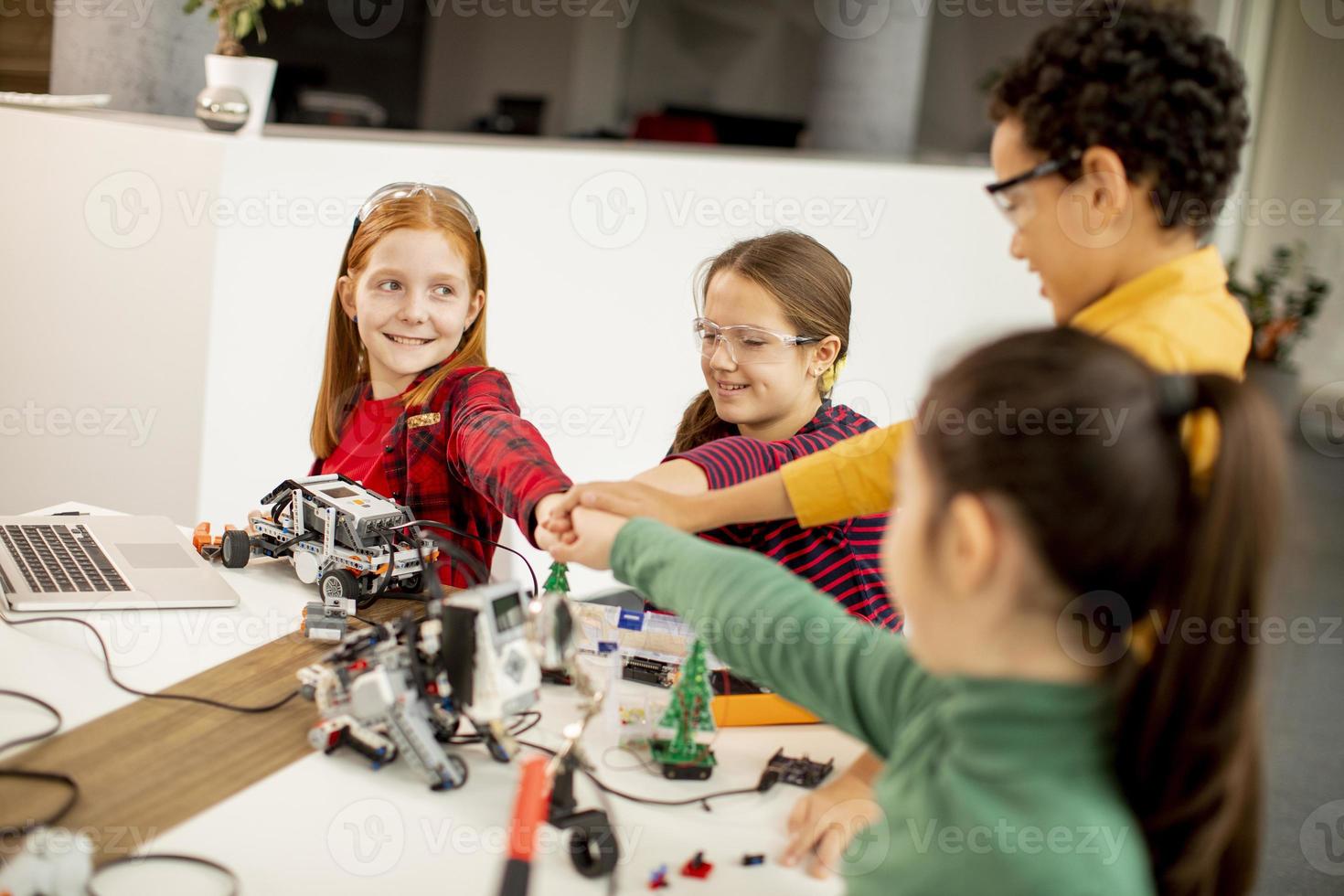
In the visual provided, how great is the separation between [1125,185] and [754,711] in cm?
68

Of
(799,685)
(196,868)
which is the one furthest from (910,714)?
(196,868)

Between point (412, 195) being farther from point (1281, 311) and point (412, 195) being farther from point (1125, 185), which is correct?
point (1281, 311)

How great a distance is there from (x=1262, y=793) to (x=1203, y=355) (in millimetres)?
445

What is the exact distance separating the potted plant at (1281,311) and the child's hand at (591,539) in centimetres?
519

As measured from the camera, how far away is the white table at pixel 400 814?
0.96 metres

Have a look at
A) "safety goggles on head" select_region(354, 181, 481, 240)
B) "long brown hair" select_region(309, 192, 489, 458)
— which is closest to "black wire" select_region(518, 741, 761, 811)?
"long brown hair" select_region(309, 192, 489, 458)

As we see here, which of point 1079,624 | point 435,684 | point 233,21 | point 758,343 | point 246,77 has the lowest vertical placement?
point 435,684

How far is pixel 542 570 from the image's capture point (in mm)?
3068

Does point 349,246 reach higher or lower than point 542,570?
higher

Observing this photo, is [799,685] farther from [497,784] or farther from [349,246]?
[349,246]

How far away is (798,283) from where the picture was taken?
1.82m

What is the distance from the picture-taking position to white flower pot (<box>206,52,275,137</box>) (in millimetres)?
2734

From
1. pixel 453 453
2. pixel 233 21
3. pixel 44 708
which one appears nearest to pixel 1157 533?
pixel 44 708

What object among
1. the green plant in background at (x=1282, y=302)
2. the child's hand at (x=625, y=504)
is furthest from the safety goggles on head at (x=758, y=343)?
the green plant in background at (x=1282, y=302)
